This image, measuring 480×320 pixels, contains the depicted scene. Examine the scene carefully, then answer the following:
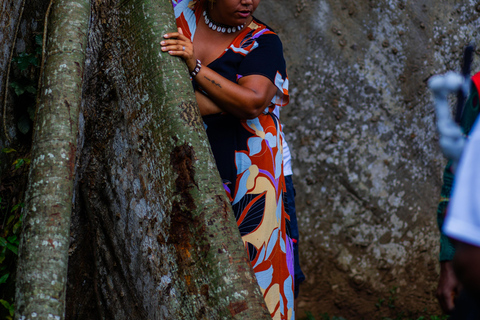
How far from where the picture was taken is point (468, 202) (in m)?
0.92

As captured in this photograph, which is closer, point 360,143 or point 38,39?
point 38,39

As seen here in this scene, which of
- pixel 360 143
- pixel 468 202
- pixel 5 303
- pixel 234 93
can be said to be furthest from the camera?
pixel 360 143

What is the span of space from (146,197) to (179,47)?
58cm

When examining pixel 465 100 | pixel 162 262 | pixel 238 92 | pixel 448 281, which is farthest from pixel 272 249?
pixel 465 100

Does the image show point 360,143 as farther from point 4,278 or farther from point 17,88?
point 4,278

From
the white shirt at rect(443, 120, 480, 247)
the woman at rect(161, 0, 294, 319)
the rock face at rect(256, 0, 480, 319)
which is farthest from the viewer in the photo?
the rock face at rect(256, 0, 480, 319)

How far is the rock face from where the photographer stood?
388cm

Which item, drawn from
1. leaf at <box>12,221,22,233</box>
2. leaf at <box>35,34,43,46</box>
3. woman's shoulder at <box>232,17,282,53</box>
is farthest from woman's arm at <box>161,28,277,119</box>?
leaf at <box>12,221,22,233</box>

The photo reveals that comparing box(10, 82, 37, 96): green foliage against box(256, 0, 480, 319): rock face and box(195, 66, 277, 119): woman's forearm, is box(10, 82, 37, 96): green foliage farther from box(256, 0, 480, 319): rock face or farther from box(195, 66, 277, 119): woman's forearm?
box(256, 0, 480, 319): rock face

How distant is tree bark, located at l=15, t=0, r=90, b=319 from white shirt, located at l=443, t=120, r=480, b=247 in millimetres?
1068

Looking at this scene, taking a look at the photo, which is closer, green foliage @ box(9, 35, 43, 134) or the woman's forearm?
the woman's forearm

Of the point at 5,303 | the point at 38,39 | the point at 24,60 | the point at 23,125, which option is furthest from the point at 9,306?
the point at 38,39

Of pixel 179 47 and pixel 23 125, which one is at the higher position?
pixel 179 47

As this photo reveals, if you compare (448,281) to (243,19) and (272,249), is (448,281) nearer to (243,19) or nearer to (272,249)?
(272,249)
